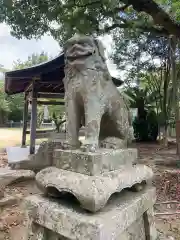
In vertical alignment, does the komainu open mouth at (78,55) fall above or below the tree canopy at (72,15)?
below

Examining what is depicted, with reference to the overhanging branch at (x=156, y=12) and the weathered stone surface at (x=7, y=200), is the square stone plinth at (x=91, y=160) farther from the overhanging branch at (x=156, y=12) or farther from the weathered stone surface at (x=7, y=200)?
the overhanging branch at (x=156, y=12)

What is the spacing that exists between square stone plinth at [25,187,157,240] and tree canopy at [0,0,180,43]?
3.45m

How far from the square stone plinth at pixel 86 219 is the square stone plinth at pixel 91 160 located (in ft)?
0.73

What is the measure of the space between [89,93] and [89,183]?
0.59 metres

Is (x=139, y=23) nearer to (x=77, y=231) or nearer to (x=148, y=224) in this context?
(x=148, y=224)

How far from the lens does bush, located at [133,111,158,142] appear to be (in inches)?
400

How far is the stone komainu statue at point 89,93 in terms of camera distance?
4.63 ft

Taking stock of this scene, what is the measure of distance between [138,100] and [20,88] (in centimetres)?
607

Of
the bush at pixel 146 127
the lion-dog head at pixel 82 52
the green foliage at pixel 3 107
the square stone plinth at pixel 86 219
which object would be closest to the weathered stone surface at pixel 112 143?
the square stone plinth at pixel 86 219

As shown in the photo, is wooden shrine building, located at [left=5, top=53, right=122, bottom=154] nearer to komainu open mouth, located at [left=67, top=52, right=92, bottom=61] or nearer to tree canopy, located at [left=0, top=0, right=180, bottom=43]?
tree canopy, located at [left=0, top=0, right=180, bottom=43]

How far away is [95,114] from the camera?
1.43 metres

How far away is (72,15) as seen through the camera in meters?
4.61

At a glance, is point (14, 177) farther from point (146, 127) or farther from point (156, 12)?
A: point (146, 127)

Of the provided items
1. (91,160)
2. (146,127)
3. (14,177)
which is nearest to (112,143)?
(91,160)
